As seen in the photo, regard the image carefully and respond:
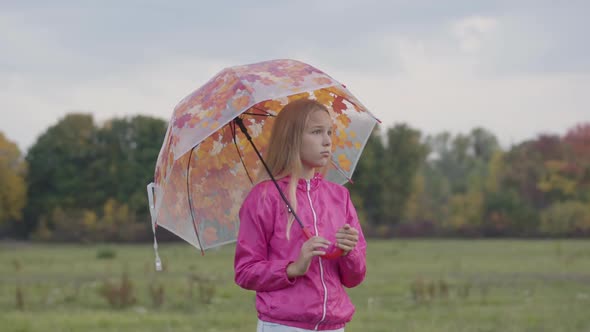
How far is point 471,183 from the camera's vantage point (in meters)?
76.7

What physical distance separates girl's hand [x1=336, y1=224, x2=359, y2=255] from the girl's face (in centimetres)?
42

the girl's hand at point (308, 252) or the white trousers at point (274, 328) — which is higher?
the girl's hand at point (308, 252)

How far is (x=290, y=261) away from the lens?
12.1 ft

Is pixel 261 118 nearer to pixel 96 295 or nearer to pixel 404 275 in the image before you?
pixel 96 295

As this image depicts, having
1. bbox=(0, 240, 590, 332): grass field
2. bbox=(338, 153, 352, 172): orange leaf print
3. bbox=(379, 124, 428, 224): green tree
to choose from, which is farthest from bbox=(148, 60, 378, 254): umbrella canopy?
bbox=(379, 124, 428, 224): green tree

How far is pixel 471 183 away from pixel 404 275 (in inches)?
2327

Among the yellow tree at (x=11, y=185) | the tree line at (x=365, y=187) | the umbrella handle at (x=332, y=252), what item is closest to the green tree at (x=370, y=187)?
the tree line at (x=365, y=187)

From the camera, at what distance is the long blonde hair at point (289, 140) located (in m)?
3.84

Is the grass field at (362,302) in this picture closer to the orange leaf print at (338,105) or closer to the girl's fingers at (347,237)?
the orange leaf print at (338,105)

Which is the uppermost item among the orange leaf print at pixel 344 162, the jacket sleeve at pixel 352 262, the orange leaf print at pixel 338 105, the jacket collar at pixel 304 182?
the orange leaf print at pixel 338 105

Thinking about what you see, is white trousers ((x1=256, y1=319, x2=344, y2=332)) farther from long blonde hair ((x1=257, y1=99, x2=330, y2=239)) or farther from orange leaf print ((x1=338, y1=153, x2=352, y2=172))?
orange leaf print ((x1=338, y1=153, x2=352, y2=172))

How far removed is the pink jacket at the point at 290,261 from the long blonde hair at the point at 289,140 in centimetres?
9

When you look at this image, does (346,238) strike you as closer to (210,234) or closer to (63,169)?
(210,234)

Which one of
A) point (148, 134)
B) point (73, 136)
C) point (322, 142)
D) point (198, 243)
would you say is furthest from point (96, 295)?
point (73, 136)
